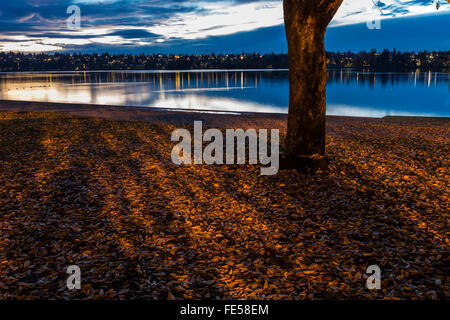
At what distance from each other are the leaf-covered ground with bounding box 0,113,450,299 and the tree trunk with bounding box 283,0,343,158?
111cm

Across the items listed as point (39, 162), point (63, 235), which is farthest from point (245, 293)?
point (39, 162)

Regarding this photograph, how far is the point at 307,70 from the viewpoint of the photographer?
31.4ft

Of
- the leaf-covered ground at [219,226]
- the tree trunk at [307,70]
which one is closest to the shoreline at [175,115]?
the leaf-covered ground at [219,226]

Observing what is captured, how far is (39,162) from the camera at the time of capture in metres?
11.3

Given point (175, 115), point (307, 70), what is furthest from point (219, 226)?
point (175, 115)

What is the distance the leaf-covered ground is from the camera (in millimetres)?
5098

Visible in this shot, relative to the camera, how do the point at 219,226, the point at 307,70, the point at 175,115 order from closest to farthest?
1. the point at 219,226
2. the point at 307,70
3. the point at 175,115

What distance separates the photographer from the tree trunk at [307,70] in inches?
366

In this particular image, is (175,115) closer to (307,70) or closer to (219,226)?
(307,70)

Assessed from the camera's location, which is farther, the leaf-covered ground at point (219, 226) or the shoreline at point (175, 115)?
the shoreline at point (175, 115)

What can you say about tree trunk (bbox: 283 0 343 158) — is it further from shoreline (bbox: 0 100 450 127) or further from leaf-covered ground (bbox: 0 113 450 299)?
shoreline (bbox: 0 100 450 127)

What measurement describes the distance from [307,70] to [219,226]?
17.6 ft

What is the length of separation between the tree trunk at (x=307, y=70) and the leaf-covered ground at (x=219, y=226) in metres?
1.11

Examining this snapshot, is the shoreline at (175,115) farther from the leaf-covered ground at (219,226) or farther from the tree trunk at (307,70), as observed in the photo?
the tree trunk at (307,70)
